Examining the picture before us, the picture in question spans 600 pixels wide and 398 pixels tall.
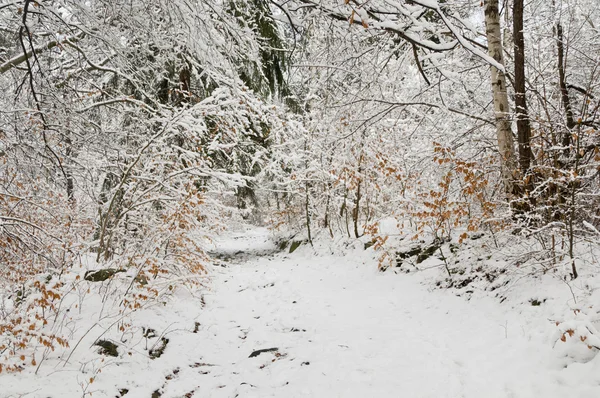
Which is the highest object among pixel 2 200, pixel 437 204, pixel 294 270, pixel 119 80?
pixel 119 80

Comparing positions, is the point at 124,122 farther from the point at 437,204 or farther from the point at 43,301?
the point at 437,204

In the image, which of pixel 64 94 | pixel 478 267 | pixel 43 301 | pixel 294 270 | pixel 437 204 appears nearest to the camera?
pixel 43 301

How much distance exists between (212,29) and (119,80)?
521 cm

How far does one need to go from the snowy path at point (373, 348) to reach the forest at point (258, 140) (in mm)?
255

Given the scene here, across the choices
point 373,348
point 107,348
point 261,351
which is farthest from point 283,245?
point 107,348

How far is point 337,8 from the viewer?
3.23 metres

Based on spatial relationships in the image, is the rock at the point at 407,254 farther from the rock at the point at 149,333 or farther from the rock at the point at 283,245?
the rock at the point at 283,245

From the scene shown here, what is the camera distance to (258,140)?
29.0 feet

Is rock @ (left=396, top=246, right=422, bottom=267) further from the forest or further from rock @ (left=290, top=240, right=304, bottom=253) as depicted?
rock @ (left=290, top=240, right=304, bottom=253)

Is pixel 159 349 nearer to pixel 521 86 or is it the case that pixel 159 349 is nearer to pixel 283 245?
pixel 521 86

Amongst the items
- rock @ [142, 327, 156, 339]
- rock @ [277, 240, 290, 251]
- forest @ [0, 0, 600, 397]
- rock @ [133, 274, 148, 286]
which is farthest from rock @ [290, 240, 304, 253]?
rock @ [142, 327, 156, 339]


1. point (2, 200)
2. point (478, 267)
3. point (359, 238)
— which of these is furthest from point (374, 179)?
point (2, 200)

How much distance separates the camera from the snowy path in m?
3.12

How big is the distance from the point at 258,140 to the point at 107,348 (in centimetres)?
600
